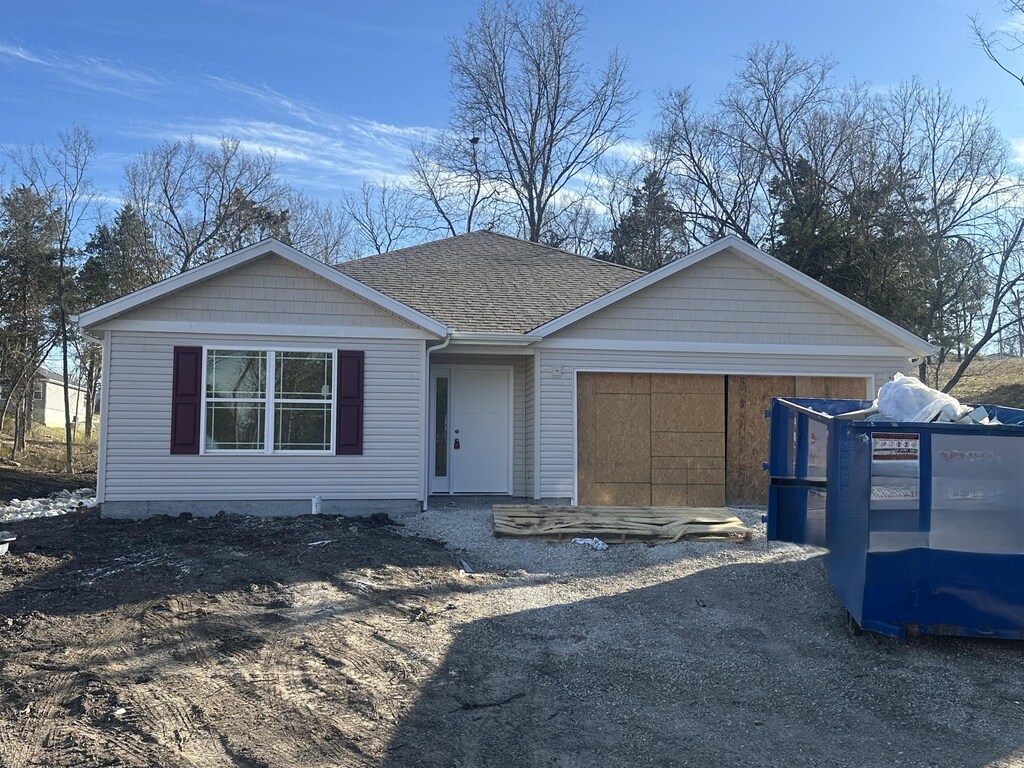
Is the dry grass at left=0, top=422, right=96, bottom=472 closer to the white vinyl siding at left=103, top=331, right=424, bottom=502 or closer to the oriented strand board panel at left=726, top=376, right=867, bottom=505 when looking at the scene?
the white vinyl siding at left=103, top=331, right=424, bottom=502

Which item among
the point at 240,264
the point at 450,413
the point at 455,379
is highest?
the point at 240,264

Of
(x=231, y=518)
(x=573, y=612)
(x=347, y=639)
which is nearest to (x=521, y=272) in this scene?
(x=231, y=518)

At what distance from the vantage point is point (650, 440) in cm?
1193

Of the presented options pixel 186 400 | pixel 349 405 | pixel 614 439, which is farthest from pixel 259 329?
pixel 614 439

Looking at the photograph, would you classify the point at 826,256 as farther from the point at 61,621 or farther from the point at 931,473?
the point at 61,621

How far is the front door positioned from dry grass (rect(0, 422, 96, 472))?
1246 centimetres

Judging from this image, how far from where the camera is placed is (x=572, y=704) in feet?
15.5

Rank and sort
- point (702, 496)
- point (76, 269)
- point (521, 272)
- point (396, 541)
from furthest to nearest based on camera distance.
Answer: point (76, 269), point (521, 272), point (702, 496), point (396, 541)

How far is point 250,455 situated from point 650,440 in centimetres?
568

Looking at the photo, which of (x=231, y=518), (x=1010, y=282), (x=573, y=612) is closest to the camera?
(x=573, y=612)

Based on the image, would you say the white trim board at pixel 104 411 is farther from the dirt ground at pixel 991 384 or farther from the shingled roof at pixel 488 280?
the dirt ground at pixel 991 384

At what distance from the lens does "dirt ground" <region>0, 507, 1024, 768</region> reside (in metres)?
4.06

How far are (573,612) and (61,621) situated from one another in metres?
3.91

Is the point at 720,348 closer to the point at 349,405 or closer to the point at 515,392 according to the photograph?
the point at 515,392
